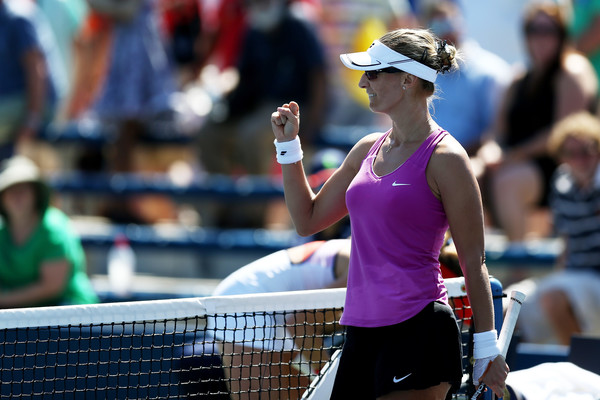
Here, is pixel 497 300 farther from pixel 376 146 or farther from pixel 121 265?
pixel 121 265

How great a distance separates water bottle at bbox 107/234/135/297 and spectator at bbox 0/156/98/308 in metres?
1.24

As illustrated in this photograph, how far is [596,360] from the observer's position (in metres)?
4.50

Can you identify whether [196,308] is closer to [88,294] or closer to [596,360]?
[596,360]

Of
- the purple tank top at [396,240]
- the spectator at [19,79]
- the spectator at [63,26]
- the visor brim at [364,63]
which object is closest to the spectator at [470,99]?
the spectator at [19,79]

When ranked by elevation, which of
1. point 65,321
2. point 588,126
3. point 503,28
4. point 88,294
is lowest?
point 88,294

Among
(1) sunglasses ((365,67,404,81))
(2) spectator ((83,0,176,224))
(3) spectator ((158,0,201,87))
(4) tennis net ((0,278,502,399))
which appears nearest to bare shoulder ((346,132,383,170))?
(1) sunglasses ((365,67,404,81))

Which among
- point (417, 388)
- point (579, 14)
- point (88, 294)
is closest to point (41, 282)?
point (88, 294)

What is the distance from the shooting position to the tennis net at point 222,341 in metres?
3.71

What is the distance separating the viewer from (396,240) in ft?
10.1

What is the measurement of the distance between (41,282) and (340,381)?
3.47 metres

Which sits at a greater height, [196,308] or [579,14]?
[579,14]

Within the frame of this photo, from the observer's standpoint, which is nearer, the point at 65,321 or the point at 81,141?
the point at 65,321

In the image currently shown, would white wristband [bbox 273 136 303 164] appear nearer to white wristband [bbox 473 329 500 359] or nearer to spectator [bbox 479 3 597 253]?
white wristband [bbox 473 329 500 359]

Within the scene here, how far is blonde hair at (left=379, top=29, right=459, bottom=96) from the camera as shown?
10.3 feet
